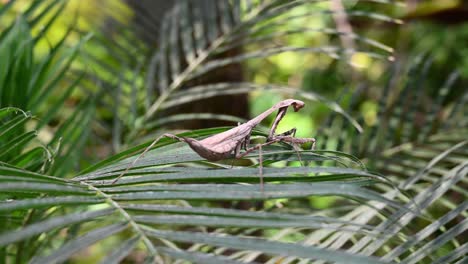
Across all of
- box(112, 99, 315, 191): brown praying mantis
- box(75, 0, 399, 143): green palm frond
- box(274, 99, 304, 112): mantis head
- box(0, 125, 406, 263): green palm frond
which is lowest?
box(0, 125, 406, 263): green palm frond

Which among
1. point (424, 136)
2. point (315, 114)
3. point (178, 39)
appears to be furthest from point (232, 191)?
point (315, 114)

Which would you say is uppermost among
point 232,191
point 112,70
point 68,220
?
point 112,70

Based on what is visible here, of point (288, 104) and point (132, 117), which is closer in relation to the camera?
point (288, 104)

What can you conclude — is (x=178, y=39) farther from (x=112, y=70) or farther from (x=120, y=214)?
(x=120, y=214)

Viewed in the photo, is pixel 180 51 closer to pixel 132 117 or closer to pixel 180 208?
pixel 132 117

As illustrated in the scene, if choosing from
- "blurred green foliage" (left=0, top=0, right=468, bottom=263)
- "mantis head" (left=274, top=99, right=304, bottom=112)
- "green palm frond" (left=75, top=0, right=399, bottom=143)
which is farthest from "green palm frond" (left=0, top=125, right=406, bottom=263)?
"green palm frond" (left=75, top=0, right=399, bottom=143)

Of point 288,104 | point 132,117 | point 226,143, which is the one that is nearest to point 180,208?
point 226,143

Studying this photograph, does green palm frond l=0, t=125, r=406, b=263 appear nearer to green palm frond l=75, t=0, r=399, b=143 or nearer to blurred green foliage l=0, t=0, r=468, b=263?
blurred green foliage l=0, t=0, r=468, b=263

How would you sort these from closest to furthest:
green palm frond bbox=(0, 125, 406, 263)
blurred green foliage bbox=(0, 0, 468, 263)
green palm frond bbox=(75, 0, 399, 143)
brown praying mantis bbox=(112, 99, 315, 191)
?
green palm frond bbox=(0, 125, 406, 263), brown praying mantis bbox=(112, 99, 315, 191), blurred green foliage bbox=(0, 0, 468, 263), green palm frond bbox=(75, 0, 399, 143)

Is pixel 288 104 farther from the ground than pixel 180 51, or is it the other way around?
pixel 180 51

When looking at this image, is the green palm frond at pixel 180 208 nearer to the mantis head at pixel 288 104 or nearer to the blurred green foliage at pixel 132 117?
the blurred green foliage at pixel 132 117

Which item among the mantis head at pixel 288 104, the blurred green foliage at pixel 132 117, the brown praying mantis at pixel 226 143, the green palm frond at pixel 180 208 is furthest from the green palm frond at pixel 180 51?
the green palm frond at pixel 180 208
